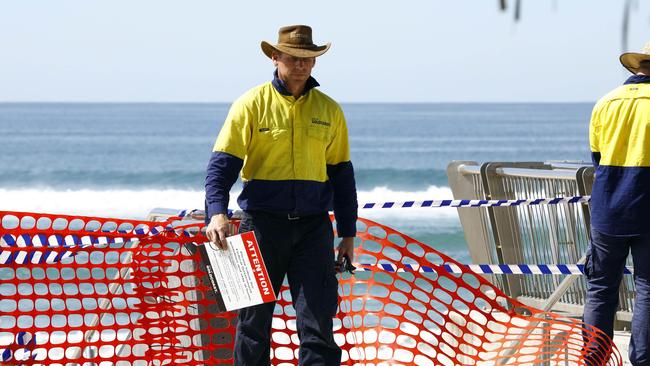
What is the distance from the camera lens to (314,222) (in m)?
4.70

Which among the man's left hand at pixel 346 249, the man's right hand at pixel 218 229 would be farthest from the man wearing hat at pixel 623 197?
the man's right hand at pixel 218 229

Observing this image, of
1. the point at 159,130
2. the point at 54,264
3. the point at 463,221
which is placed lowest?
the point at 159,130

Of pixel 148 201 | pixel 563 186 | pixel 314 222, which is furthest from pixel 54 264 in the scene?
pixel 148 201

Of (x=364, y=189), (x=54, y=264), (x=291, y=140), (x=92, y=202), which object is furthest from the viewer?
(x=364, y=189)

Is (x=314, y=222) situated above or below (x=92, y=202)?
above

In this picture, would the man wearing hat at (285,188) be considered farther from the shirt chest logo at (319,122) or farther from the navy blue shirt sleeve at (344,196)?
the navy blue shirt sleeve at (344,196)

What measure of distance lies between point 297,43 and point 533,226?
297cm

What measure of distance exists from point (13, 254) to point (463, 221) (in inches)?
139

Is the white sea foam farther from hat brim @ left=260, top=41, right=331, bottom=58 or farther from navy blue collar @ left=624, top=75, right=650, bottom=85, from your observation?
hat brim @ left=260, top=41, right=331, bottom=58

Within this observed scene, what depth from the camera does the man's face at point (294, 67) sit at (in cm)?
460

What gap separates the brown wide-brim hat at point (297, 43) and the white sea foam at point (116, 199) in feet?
89.9

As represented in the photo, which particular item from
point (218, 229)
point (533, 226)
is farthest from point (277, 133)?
point (533, 226)

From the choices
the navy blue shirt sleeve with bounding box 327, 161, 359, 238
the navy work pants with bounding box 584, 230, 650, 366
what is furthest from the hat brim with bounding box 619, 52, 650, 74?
the navy blue shirt sleeve with bounding box 327, 161, 359, 238

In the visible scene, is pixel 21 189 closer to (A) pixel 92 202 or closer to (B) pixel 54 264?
(A) pixel 92 202
